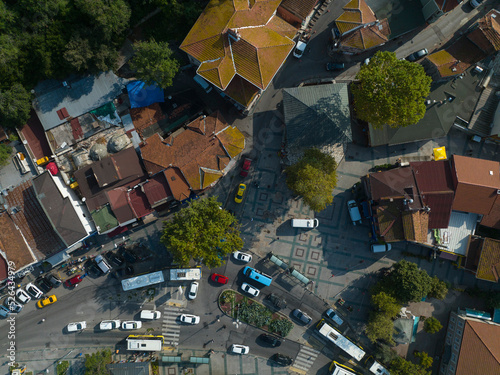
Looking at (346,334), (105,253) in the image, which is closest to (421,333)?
(346,334)

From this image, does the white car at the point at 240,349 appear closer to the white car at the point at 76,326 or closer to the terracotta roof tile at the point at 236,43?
the white car at the point at 76,326

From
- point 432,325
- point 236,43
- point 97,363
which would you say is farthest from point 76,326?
point 432,325

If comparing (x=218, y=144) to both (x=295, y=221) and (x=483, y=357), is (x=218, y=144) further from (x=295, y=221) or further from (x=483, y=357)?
(x=483, y=357)

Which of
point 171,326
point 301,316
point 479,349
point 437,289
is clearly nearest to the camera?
point 479,349

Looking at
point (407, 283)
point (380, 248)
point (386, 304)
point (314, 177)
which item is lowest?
point (386, 304)

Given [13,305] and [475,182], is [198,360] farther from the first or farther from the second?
[475,182]
